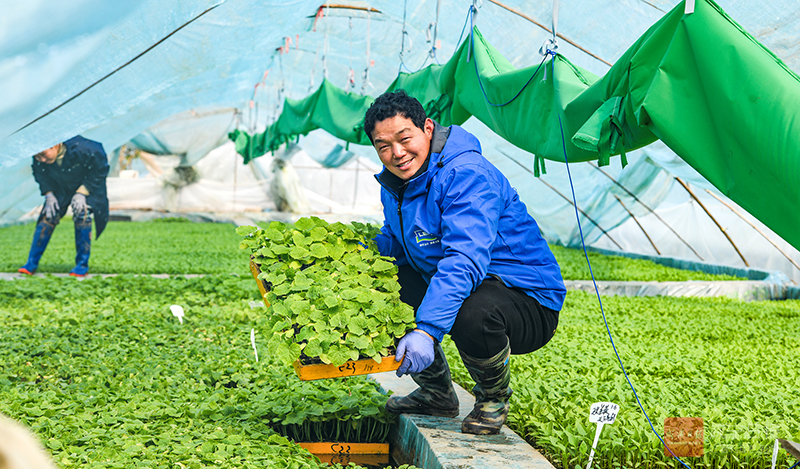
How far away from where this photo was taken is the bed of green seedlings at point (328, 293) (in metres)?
2.08

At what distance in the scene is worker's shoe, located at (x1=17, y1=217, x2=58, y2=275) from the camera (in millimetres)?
6754

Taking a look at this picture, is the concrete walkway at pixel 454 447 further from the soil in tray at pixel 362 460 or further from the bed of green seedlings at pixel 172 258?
the bed of green seedlings at pixel 172 258

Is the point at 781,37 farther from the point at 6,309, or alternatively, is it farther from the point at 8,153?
the point at 6,309

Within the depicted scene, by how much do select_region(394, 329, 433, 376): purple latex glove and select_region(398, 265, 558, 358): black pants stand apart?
0.21 meters

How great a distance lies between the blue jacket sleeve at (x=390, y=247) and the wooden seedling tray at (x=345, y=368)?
2.19 ft

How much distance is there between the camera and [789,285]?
7.67 m

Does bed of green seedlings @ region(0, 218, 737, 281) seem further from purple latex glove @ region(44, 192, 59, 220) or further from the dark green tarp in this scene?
the dark green tarp

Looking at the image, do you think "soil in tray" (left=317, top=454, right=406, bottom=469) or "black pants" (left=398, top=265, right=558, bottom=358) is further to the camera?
"soil in tray" (left=317, top=454, right=406, bottom=469)

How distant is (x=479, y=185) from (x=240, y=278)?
4.35 meters

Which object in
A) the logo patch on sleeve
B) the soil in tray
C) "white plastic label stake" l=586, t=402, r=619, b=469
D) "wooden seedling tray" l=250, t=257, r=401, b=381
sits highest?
the logo patch on sleeve

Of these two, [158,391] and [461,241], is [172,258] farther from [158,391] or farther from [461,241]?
[461,241]

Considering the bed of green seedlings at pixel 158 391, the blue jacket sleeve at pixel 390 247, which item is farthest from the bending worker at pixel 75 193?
the blue jacket sleeve at pixel 390 247

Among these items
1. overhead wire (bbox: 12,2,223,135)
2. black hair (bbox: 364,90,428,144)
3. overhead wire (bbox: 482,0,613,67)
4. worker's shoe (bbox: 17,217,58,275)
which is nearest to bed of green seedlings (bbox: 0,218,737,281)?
worker's shoe (bbox: 17,217,58,275)

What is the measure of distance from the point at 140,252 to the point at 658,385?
24.6 feet
